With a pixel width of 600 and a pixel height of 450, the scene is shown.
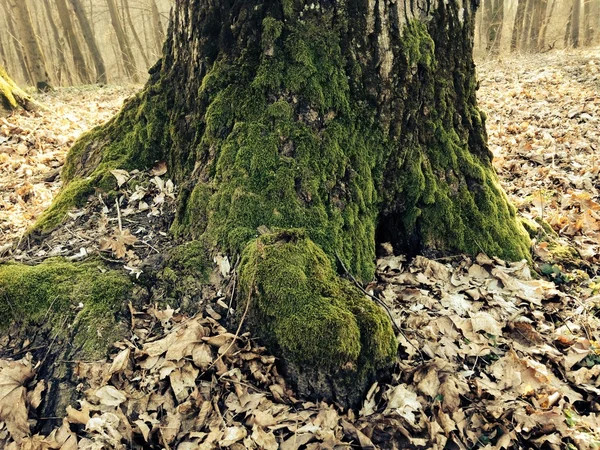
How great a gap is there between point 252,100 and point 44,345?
2.27 meters

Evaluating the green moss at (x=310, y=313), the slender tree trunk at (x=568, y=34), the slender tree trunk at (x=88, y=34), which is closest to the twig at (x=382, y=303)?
the green moss at (x=310, y=313)

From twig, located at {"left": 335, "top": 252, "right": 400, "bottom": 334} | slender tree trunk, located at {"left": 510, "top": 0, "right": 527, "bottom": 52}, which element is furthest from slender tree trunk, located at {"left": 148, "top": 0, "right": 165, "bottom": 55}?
twig, located at {"left": 335, "top": 252, "right": 400, "bottom": 334}

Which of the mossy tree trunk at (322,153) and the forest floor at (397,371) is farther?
the mossy tree trunk at (322,153)

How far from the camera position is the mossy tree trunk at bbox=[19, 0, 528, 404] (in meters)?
2.83

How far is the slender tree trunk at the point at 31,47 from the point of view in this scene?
51.4 feet

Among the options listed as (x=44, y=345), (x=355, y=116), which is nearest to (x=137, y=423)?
(x=44, y=345)

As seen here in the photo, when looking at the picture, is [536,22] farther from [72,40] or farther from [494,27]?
[72,40]

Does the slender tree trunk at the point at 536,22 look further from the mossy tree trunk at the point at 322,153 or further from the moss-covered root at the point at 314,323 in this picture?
the moss-covered root at the point at 314,323

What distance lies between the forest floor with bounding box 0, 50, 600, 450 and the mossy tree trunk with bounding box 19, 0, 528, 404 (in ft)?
0.65

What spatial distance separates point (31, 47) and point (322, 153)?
16962 mm

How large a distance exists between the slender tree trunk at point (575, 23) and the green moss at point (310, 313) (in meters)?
24.2

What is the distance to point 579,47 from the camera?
21.3m

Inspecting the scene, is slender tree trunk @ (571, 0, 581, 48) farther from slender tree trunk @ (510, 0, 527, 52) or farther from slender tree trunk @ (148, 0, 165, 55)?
slender tree trunk @ (148, 0, 165, 55)

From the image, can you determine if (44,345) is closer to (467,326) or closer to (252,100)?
(252,100)
